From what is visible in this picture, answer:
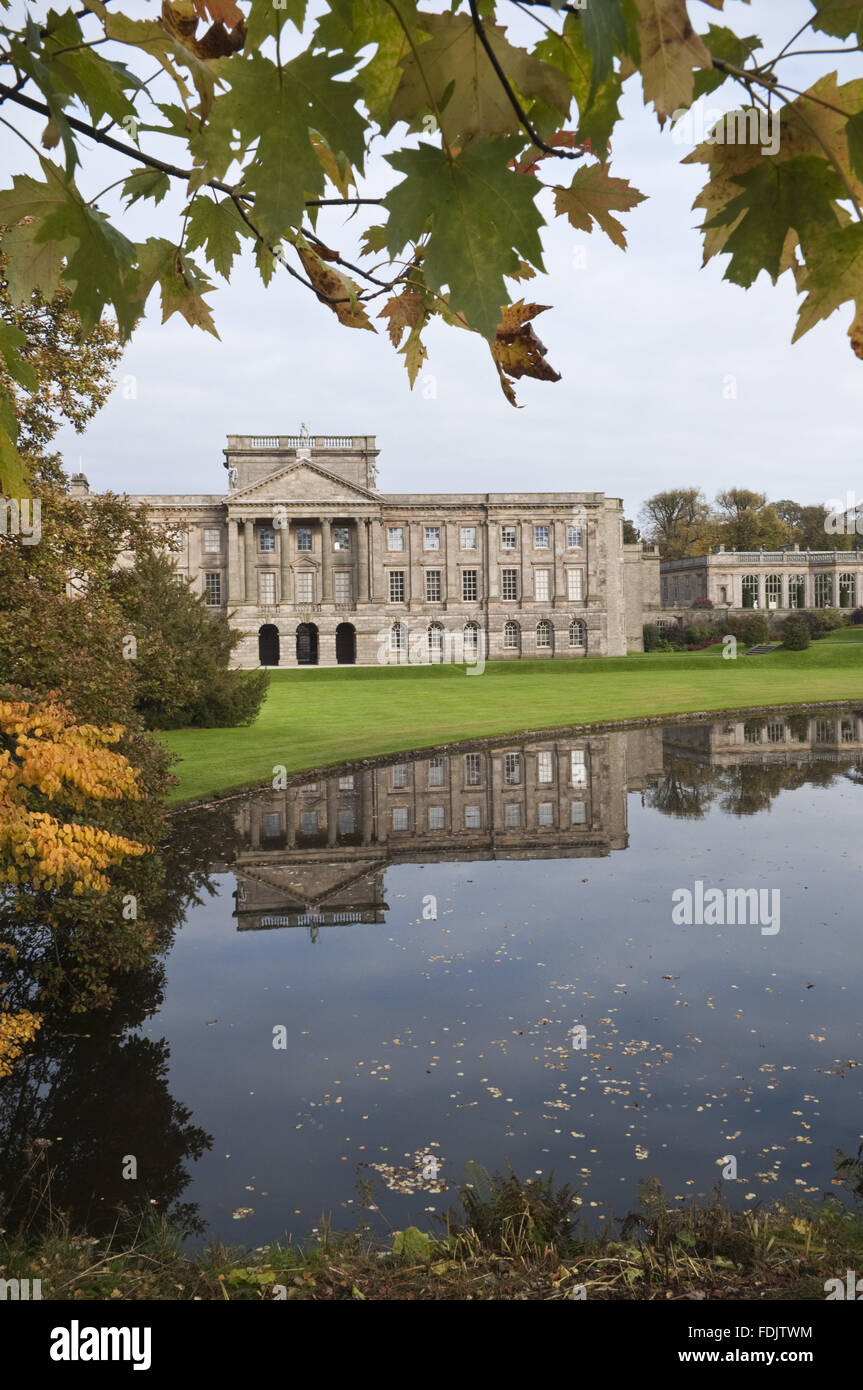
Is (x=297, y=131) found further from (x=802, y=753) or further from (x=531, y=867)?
(x=802, y=753)

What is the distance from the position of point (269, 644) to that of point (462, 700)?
37.4 metres

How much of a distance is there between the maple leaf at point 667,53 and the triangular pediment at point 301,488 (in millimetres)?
65793

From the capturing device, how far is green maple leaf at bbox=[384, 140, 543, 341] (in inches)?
51.5

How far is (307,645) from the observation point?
68.6 m

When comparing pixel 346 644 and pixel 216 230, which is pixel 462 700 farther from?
pixel 346 644

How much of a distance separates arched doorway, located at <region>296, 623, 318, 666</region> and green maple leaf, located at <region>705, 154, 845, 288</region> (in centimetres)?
6687

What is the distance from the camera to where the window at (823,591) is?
8212 cm

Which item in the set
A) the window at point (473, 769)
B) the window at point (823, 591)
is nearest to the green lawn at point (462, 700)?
the window at point (473, 769)

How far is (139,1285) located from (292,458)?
219 ft

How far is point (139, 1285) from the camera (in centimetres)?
396

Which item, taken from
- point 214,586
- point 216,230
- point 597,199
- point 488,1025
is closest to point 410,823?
point 488,1025

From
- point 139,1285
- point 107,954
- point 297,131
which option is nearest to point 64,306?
point 107,954

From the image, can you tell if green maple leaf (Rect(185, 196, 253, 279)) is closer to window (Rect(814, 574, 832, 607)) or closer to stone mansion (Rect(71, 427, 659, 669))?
stone mansion (Rect(71, 427, 659, 669))

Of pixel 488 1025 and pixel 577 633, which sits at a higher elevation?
pixel 577 633
